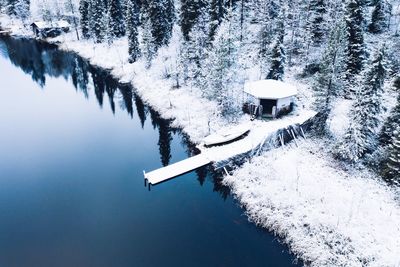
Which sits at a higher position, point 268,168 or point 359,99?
point 359,99

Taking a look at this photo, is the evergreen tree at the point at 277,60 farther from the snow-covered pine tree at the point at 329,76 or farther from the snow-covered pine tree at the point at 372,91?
the snow-covered pine tree at the point at 372,91

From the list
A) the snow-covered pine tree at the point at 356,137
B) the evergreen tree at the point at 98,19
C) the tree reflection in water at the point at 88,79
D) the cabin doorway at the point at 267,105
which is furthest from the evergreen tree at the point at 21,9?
the snow-covered pine tree at the point at 356,137

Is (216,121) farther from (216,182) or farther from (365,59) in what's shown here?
(365,59)

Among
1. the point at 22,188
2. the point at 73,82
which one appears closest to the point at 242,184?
the point at 22,188

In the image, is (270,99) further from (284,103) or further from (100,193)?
(100,193)

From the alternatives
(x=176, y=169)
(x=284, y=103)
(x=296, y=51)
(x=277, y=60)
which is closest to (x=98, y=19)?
(x=296, y=51)
